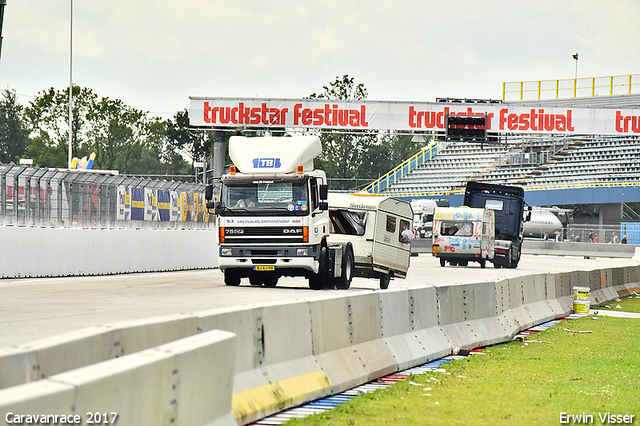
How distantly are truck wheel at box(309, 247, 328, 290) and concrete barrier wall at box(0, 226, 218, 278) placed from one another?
6.54m

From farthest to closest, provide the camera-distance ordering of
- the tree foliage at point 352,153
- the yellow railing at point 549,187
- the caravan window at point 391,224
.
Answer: the tree foliage at point 352,153
the yellow railing at point 549,187
the caravan window at point 391,224

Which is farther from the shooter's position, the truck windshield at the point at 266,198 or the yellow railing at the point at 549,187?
the yellow railing at the point at 549,187

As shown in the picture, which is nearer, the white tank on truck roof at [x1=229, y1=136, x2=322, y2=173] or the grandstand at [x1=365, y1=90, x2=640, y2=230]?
the white tank on truck roof at [x1=229, y1=136, x2=322, y2=173]

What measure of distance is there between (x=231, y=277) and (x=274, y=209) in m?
2.54

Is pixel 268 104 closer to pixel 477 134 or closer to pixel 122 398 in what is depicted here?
pixel 477 134

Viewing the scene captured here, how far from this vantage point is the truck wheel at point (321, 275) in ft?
76.0

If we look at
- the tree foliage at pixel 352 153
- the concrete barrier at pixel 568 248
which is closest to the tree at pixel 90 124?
the tree foliage at pixel 352 153

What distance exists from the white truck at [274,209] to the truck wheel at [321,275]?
0.8 inches

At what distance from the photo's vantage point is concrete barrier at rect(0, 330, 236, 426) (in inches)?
160

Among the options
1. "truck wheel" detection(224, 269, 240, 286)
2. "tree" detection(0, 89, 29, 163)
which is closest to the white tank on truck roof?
"truck wheel" detection(224, 269, 240, 286)

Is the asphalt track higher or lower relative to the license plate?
lower

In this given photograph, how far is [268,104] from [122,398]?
42977 mm

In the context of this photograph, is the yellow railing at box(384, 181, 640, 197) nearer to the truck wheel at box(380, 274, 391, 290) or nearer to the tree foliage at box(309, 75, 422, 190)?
the tree foliage at box(309, 75, 422, 190)

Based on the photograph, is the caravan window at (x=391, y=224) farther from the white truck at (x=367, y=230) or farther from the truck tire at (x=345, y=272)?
the truck tire at (x=345, y=272)
